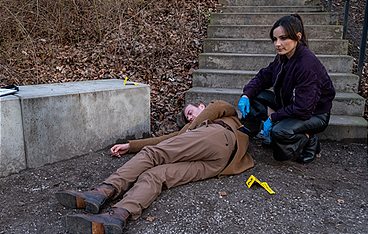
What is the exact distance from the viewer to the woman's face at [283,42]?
3.01m

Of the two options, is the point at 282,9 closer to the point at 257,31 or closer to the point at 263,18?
the point at 263,18

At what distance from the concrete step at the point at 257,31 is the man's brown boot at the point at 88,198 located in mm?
3677

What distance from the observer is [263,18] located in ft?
18.1

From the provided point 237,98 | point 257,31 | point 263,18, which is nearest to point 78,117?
point 237,98

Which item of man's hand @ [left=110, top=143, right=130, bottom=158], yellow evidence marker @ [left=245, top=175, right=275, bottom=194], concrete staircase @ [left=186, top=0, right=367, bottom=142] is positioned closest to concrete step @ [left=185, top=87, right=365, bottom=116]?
concrete staircase @ [left=186, top=0, right=367, bottom=142]

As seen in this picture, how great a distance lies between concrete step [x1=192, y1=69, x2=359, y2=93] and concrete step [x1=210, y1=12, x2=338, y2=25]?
4.32 ft

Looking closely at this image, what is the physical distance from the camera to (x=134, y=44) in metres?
5.46

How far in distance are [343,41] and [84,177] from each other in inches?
154

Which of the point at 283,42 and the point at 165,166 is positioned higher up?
the point at 283,42

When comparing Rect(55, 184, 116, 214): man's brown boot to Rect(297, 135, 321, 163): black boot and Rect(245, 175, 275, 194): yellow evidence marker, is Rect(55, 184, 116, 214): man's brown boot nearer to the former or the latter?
Rect(245, 175, 275, 194): yellow evidence marker

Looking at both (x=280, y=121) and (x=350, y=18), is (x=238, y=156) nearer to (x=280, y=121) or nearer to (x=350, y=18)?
(x=280, y=121)

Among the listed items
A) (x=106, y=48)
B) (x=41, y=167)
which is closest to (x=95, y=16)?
(x=106, y=48)

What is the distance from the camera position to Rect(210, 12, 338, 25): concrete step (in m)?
5.34

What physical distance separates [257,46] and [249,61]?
0.39 metres
